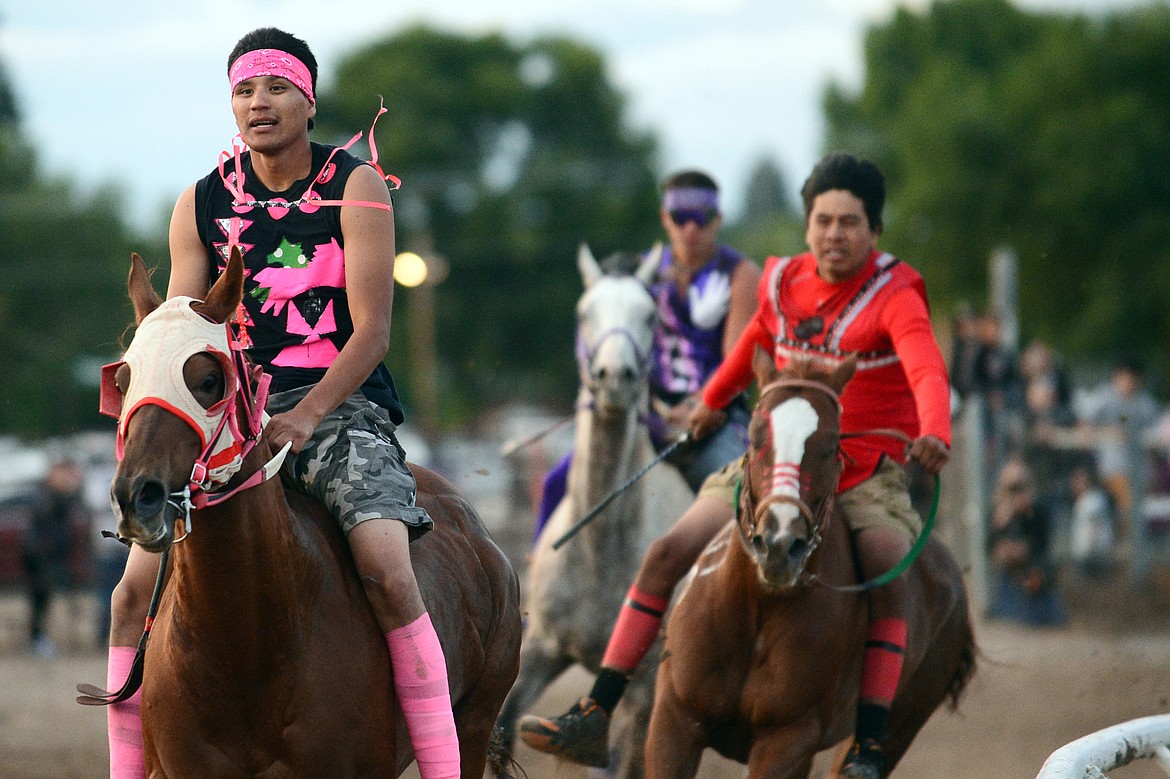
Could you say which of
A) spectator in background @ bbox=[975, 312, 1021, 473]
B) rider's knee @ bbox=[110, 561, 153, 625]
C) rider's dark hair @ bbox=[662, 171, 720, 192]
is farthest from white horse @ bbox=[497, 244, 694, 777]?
spectator in background @ bbox=[975, 312, 1021, 473]

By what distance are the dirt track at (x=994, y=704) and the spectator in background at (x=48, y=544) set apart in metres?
0.36

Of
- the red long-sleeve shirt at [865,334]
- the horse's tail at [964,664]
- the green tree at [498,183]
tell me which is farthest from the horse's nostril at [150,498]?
the green tree at [498,183]

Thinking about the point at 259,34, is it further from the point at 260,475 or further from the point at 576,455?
the point at 576,455

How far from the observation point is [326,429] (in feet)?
13.6

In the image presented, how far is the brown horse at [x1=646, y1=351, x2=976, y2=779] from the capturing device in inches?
187

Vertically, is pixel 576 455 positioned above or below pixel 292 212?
below

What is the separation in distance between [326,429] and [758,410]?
57.5 inches

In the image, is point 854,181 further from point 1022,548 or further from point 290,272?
point 1022,548

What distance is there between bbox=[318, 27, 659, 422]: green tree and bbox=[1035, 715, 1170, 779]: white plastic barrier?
43321mm

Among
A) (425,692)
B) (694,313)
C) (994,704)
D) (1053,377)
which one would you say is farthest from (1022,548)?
(425,692)

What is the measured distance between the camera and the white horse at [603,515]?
696cm

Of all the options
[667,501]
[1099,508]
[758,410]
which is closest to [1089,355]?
[1099,508]

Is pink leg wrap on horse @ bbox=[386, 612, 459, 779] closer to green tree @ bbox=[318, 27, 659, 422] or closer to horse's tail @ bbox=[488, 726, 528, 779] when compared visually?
horse's tail @ bbox=[488, 726, 528, 779]

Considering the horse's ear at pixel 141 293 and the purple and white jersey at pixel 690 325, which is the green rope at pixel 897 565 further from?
the purple and white jersey at pixel 690 325
